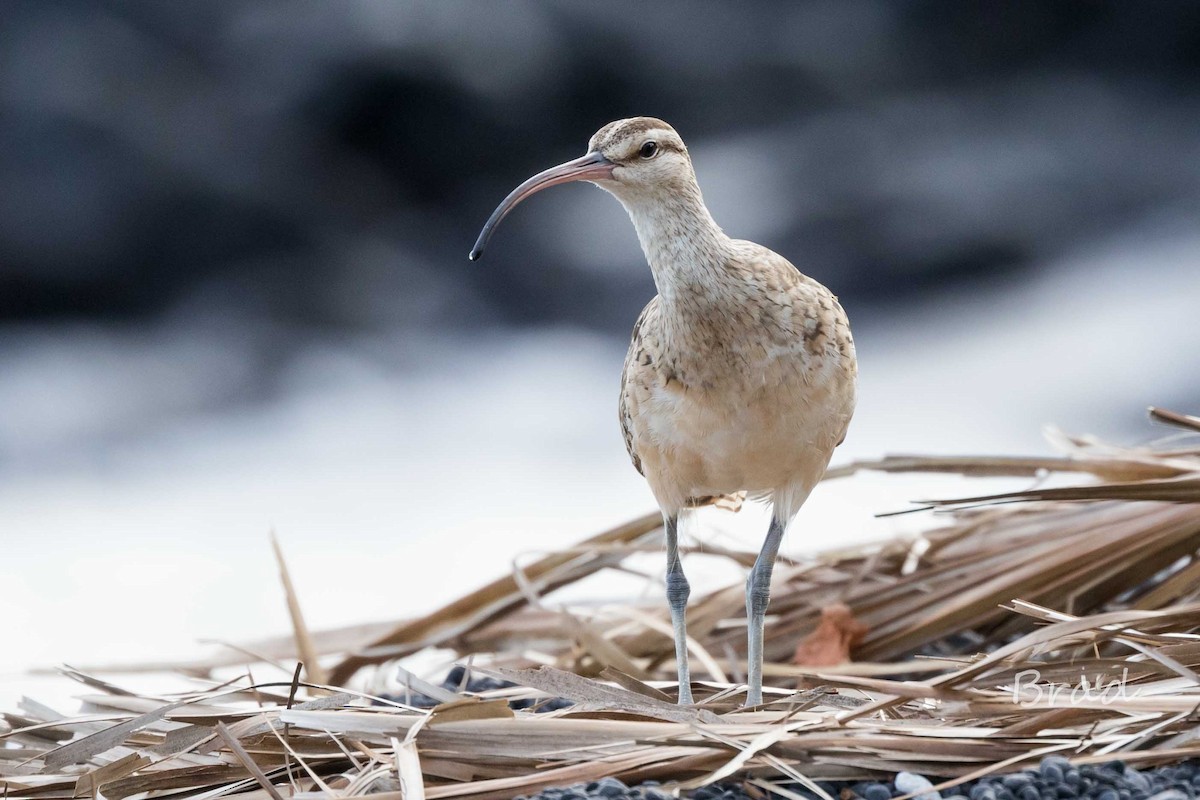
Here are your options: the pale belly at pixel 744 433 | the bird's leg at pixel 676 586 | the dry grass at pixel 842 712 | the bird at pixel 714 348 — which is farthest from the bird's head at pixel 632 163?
the dry grass at pixel 842 712

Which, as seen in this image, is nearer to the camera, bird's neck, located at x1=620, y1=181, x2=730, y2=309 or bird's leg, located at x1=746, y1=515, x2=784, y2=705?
bird's neck, located at x1=620, y1=181, x2=730, y2=309

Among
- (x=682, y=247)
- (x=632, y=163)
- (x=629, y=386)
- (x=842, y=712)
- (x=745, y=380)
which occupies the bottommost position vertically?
(x=842, y=712)

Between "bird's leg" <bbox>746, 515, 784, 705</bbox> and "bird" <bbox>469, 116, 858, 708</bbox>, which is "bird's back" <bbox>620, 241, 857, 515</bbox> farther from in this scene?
"bird's leg" <bbox>746, 515, 784, 705</bbox>

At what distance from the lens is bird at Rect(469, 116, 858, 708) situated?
123 inches

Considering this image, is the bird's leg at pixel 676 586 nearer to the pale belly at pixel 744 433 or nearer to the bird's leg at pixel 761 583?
the bird's leg at pixel 761 583

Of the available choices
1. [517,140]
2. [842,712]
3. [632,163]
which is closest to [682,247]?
[632,163]

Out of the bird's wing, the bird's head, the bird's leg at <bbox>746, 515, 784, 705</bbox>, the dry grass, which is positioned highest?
the bird's head

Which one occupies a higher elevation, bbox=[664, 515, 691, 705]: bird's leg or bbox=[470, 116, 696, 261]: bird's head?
bbox=[470, 116, 696, 261]: bird's head

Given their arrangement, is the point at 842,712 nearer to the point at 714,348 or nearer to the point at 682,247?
the point at 714,348

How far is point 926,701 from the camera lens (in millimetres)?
2875

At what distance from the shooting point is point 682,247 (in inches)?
126

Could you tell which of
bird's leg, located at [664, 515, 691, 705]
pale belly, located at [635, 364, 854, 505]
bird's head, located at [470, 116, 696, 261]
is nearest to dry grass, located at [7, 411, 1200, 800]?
bird's leg, located at [664, 515, 691, 705]

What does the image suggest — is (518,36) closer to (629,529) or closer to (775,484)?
(629,529)

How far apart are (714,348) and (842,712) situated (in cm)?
90
